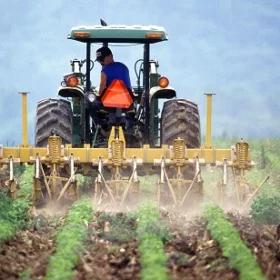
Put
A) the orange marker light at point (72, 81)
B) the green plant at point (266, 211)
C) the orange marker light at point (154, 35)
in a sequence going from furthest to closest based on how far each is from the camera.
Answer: the orange marker light at point (72, 81) < the orange marker light at point (154, 35) < the green plant at point (266, 211)

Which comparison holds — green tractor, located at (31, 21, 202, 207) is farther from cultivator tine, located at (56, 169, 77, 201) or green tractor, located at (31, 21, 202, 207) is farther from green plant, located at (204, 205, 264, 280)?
green plant, located at (204, 205, 264, 280)

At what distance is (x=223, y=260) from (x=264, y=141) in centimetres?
1676

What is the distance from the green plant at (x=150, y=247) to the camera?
23.7 ft

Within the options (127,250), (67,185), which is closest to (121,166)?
(67,185)

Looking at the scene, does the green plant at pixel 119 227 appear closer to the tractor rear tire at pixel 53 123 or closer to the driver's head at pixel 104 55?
the tractor rear tire at pixel 53 123

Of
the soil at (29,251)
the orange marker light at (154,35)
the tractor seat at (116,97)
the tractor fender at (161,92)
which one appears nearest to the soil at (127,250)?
the soil at (29,251)

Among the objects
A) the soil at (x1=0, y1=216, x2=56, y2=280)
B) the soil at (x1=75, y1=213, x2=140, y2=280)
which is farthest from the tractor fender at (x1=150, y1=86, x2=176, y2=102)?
the soil at (x1=0, y1=216, x2=56, y2=280)

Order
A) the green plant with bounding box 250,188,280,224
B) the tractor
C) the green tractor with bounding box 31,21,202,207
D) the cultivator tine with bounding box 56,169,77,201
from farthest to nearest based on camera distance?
the green tractor with bounding box 31,21,202,207 → the tractor → the cultivator tine with bounding box 56,169,77,201 → the green plant with bounding box 250,188,280,224

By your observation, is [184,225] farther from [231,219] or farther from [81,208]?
[81,208]

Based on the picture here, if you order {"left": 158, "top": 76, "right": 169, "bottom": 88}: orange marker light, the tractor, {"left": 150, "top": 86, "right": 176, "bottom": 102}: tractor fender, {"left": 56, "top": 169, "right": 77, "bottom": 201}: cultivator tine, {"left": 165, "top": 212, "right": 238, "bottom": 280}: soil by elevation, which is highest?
{"left": 158, "top": 76, "right": 169, "bottom": 88}: orange marker light

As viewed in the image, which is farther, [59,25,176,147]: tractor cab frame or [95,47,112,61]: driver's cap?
[95,47,112,61]: driver's cap

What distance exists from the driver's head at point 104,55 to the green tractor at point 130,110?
17 cm

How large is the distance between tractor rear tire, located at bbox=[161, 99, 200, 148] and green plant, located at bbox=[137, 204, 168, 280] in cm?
255

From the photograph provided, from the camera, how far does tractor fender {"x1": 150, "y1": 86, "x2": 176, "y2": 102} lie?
13.0 meters
